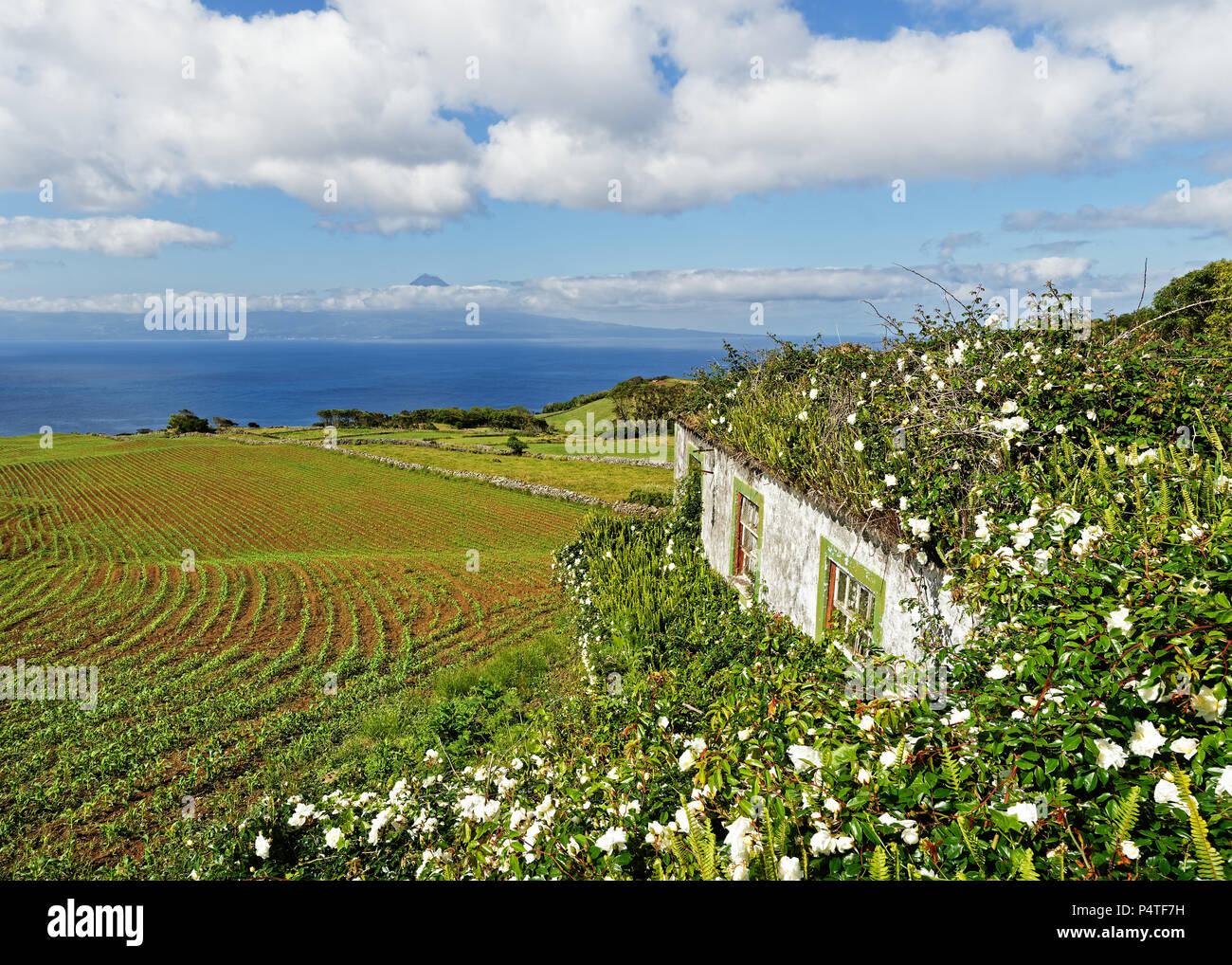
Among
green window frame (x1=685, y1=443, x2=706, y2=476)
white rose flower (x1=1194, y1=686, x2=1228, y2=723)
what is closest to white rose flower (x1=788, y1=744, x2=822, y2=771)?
white rose flower (x1=1194, y1=686, x2=1228, y2=723)

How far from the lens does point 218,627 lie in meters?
15.2

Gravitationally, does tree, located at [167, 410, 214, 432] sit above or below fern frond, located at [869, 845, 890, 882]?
above

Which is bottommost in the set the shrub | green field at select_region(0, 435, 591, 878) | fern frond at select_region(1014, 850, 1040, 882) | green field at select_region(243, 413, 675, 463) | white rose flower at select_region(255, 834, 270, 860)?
green field at select_region(0, 435, 591, 878)

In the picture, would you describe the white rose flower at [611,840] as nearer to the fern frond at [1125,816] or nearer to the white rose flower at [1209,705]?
the fern frond at [1125,816]

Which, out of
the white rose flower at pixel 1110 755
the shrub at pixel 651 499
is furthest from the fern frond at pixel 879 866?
the shrub at pixel 651 499

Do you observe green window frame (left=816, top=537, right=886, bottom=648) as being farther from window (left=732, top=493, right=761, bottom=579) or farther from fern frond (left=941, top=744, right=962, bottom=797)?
fern frond (left=941, top=744, right=962, bottom=797)

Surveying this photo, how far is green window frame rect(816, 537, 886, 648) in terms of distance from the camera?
A: 5.80 meters

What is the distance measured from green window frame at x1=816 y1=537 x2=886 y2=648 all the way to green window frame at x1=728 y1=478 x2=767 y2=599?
164cm

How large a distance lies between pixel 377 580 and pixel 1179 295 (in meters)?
42.6

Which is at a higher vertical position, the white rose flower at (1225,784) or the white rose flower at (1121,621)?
the white rose flower at (1121,621)

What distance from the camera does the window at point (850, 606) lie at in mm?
6020

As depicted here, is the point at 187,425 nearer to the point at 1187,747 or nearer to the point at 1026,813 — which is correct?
the point at 1026,813

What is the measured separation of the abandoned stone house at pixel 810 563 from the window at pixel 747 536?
0.05ft

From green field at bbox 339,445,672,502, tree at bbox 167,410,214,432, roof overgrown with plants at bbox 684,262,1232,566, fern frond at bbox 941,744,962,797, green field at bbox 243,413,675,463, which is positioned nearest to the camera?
fern frond at bbox 941,744,962,797
